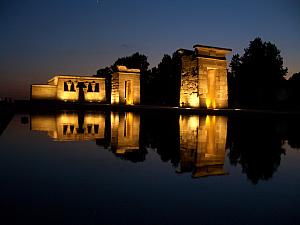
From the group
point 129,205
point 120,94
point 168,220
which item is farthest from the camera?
point 120,94

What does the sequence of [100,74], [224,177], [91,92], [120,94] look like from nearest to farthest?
[224,177] → [120,94] → [91,92] → [100,74]

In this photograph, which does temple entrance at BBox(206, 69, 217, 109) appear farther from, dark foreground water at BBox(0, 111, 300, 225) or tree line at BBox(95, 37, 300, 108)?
dark foreground water at BBox(0, 111, 300, 225)

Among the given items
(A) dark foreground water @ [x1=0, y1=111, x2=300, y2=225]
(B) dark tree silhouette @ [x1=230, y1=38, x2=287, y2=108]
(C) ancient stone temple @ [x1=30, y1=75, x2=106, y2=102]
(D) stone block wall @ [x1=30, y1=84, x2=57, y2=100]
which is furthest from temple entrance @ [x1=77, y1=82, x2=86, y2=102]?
(A) dark foreground water @ [x1=0, y1=111, x2=300, y2=225]

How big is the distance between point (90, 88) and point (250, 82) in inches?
780

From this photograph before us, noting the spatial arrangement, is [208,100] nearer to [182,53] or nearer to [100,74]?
[182,53]

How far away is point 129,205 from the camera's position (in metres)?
2.50

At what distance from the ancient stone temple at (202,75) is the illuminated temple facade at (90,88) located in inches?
342

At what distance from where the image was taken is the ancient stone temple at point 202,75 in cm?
1906

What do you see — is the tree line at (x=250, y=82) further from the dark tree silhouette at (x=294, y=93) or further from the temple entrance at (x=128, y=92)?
the temple entrance at (x=128, y=92)

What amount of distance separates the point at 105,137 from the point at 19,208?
502 centimetres

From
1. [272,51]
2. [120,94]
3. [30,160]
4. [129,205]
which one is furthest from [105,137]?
[272,51]

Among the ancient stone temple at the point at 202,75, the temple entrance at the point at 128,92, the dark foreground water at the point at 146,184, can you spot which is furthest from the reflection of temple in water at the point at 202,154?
the temple entrance at the point at 128,92

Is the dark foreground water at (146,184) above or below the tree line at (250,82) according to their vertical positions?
below

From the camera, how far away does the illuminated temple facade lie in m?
28.1
